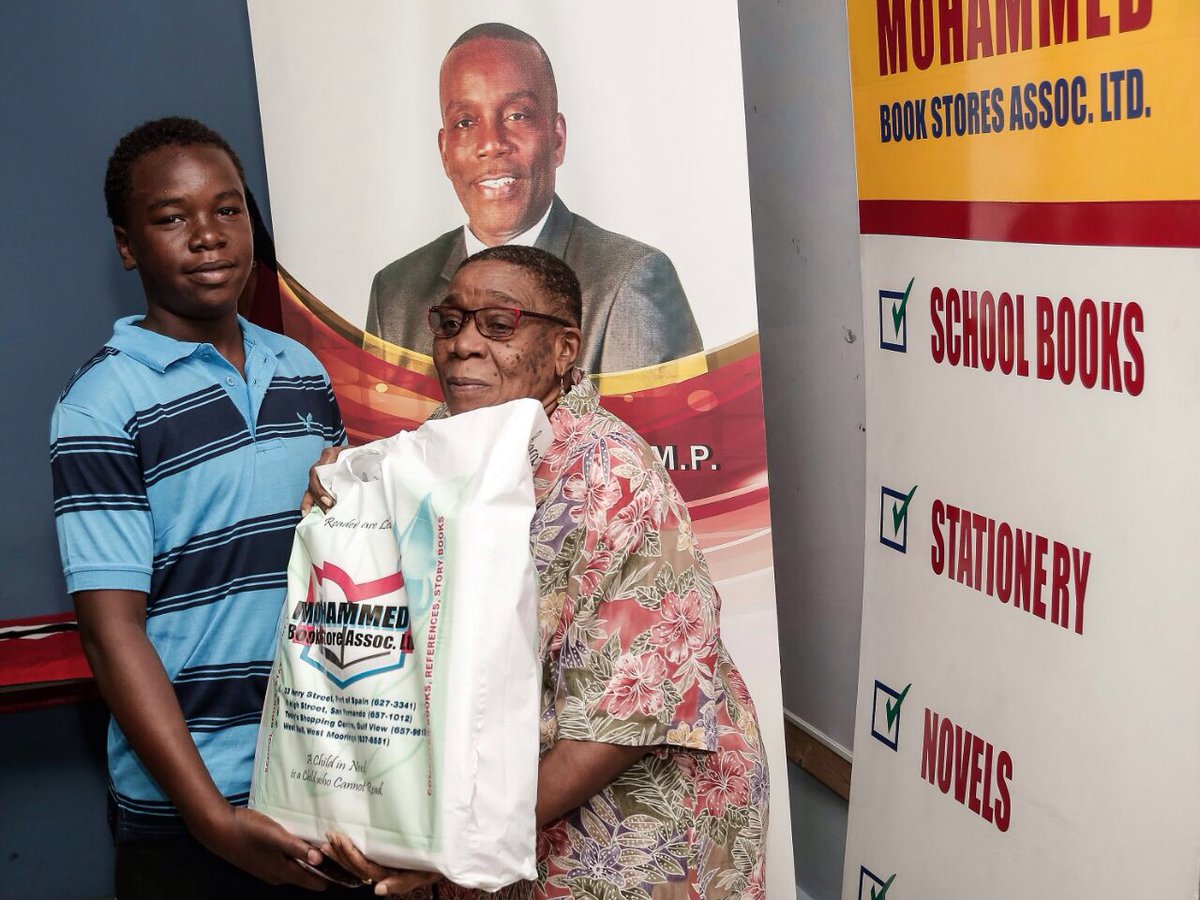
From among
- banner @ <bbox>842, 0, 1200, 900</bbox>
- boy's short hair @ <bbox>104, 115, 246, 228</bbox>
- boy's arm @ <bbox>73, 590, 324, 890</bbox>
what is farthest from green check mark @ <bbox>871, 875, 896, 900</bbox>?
boy's short hair @ <bbox>104, 115, 246, 228</bbox>

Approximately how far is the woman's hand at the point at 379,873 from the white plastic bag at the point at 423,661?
0.04ft

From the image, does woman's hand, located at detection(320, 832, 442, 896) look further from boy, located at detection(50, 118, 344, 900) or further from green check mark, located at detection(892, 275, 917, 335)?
green check mark, located at detection(892, 275, 917, 335)

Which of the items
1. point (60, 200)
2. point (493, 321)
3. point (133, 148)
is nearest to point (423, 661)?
point (493, 321)

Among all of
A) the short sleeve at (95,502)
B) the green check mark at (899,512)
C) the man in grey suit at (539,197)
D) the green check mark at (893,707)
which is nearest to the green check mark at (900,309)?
the green check mark at (899,512)

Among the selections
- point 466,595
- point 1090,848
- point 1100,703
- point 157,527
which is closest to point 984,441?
point 1100,703

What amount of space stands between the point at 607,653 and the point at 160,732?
0.53m

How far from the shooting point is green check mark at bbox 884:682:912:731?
1827 mm

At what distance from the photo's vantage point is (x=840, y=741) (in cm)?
252

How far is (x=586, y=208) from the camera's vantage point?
212 centimetres

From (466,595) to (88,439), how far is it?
0.51 metres

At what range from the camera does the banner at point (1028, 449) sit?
1284mm

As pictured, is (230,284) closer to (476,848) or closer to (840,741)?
(476,848)

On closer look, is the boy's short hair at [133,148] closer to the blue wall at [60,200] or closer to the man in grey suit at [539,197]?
the man in grey suit at [539,197]

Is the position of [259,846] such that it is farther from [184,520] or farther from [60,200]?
[60,200]
